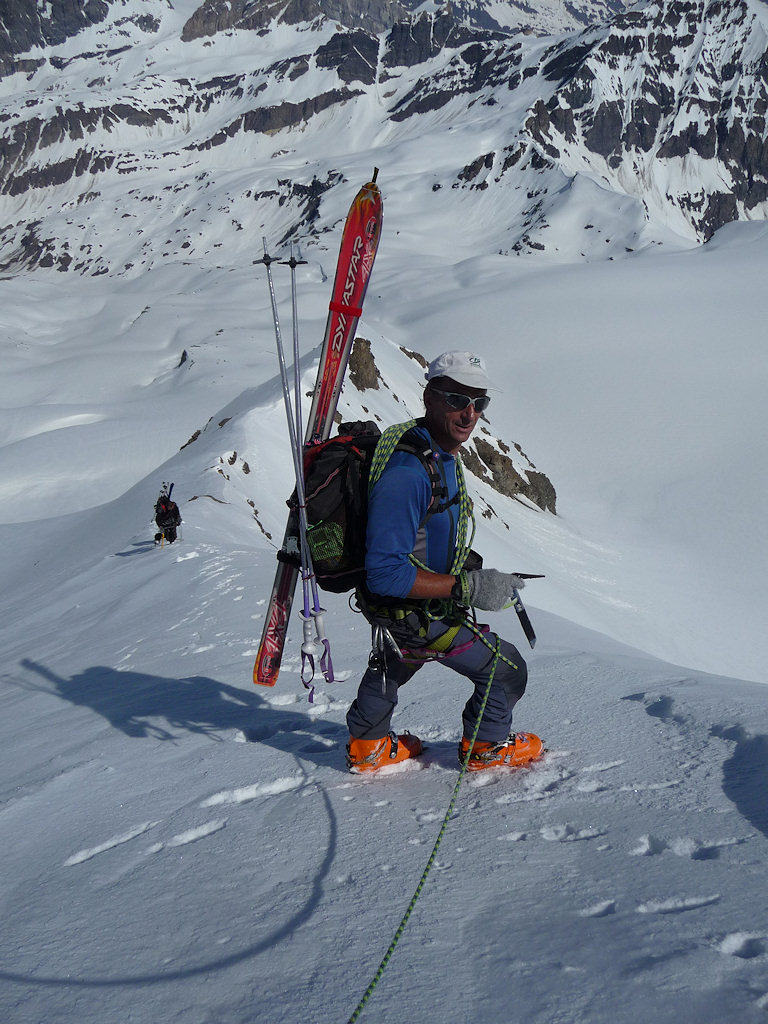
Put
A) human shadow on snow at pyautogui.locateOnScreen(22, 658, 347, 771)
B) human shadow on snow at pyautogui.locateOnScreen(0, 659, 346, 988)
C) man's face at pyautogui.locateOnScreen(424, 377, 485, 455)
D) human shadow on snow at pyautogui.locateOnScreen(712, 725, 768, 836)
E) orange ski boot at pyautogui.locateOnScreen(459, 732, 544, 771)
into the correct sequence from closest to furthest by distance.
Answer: human shadow on snow at pyautogui.locateOnScreen(0, 659, 346, 988) → human shadow on snow at pyautogui.locateOnScreen(712, 725, 768, 836) → man's face at pyautogui.locateOnScreen(424, 377, 485, 455) → orange ski boot at pyautogui.locateOnScreen(459, 732, 544, 771) → human shadow on snow at pyautogui.locateOnScreen(22, 658, 347, 771)

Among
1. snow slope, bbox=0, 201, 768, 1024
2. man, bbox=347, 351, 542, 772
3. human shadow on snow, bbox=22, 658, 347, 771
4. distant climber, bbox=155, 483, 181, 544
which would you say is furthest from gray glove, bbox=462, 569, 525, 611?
distant climber, bbox=155, 483, 181, 544

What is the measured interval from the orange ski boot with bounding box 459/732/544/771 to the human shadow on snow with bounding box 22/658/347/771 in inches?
33.1

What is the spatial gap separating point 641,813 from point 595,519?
111ft

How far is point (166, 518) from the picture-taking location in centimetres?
1361

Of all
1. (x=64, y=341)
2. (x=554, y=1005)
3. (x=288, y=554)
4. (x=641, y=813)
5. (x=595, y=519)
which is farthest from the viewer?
(x=64, y=341)

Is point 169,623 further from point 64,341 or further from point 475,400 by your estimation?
point 64,341

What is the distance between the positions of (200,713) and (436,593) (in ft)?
9.82

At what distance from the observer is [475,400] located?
151 inches

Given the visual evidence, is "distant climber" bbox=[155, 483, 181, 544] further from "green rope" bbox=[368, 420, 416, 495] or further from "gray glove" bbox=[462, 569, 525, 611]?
"gray glove" bbox=[462, 569, 525, 611]

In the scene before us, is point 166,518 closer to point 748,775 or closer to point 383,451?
point 383,451

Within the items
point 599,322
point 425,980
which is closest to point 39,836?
point 425,980

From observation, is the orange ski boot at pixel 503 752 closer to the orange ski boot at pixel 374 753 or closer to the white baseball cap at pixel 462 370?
the orange ski boot at pixel 374 753

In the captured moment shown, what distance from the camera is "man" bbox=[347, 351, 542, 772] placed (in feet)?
11.9

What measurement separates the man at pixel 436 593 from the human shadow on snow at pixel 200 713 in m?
0.64
